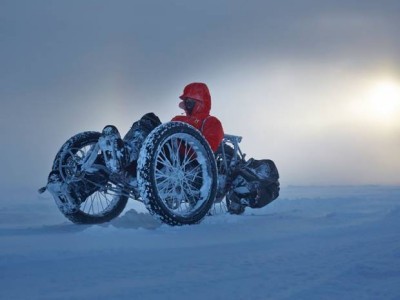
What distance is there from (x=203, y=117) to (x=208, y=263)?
3.41m

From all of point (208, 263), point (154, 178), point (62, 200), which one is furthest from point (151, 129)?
point (208, 263)

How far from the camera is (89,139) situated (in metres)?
5.91

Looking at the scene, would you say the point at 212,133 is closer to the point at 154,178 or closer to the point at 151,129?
the point at 151,129

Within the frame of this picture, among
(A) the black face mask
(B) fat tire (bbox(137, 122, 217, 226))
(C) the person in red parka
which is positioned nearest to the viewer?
(B) fat tire (bbox(137, 122, 217, 226))

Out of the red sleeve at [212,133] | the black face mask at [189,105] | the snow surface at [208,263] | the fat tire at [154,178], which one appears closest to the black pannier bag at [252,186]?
the red sleeve at [212,133]

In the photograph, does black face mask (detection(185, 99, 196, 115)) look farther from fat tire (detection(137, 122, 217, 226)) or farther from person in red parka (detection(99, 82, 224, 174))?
fat tire (detection(137, 122, 217, 226))

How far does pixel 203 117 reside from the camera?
5.95 metres

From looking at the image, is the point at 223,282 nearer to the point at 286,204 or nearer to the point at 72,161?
the point at 72,161

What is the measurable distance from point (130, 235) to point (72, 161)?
202 centimetres

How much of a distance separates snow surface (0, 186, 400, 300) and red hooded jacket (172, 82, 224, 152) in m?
1.52

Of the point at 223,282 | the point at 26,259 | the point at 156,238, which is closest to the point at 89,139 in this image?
the point at 156,238

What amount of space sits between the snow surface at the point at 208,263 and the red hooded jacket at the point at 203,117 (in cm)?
152

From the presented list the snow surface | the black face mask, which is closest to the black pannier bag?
the black face mask

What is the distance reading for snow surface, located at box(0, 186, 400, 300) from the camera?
6.84 feet
